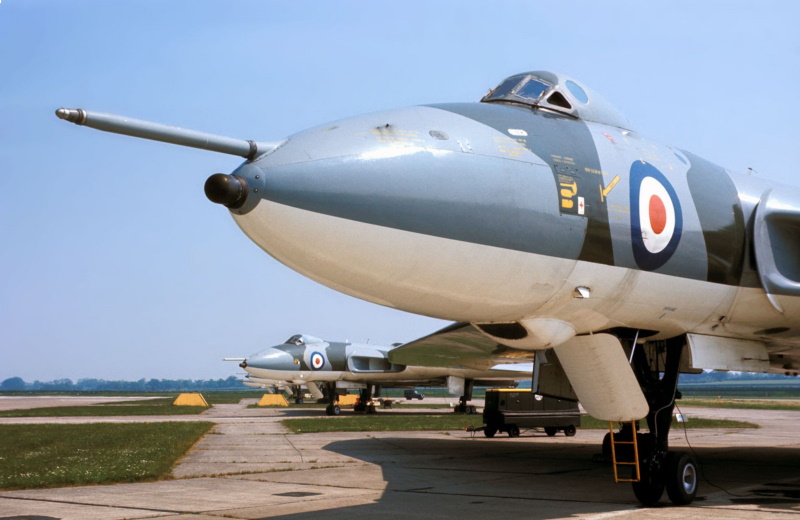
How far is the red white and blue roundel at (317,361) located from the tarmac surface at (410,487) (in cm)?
1861

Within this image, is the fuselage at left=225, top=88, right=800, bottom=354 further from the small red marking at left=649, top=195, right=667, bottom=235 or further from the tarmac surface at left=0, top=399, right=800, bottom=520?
the tarmac surface at left=0, top=399, right=800, bottom=520

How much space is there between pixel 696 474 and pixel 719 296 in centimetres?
200

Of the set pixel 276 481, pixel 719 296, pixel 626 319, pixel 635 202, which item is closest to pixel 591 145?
pixel 635 202

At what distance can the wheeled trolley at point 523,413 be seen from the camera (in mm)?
22172

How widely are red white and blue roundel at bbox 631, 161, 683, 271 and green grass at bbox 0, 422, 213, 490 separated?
27.0ft

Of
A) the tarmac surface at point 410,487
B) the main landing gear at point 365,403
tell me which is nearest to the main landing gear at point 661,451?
the tarmac surface at point 410,487

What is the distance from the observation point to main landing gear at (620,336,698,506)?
8.48m

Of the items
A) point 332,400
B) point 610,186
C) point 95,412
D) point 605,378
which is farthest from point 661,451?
point 95,412

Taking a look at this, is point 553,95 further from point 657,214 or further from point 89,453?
point 89,453

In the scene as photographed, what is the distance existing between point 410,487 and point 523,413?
12248mm

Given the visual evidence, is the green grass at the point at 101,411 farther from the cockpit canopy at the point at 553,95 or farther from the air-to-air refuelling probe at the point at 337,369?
the cockpit canopy at the point at 553,95

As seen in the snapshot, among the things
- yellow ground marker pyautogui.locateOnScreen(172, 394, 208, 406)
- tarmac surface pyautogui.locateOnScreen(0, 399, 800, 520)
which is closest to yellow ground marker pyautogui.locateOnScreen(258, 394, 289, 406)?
yellow ground marker pyautogui.locateOnScreen(172, 394, 208, 406)

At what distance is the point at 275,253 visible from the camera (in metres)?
6.09

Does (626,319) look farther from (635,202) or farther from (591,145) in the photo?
(591,145)
